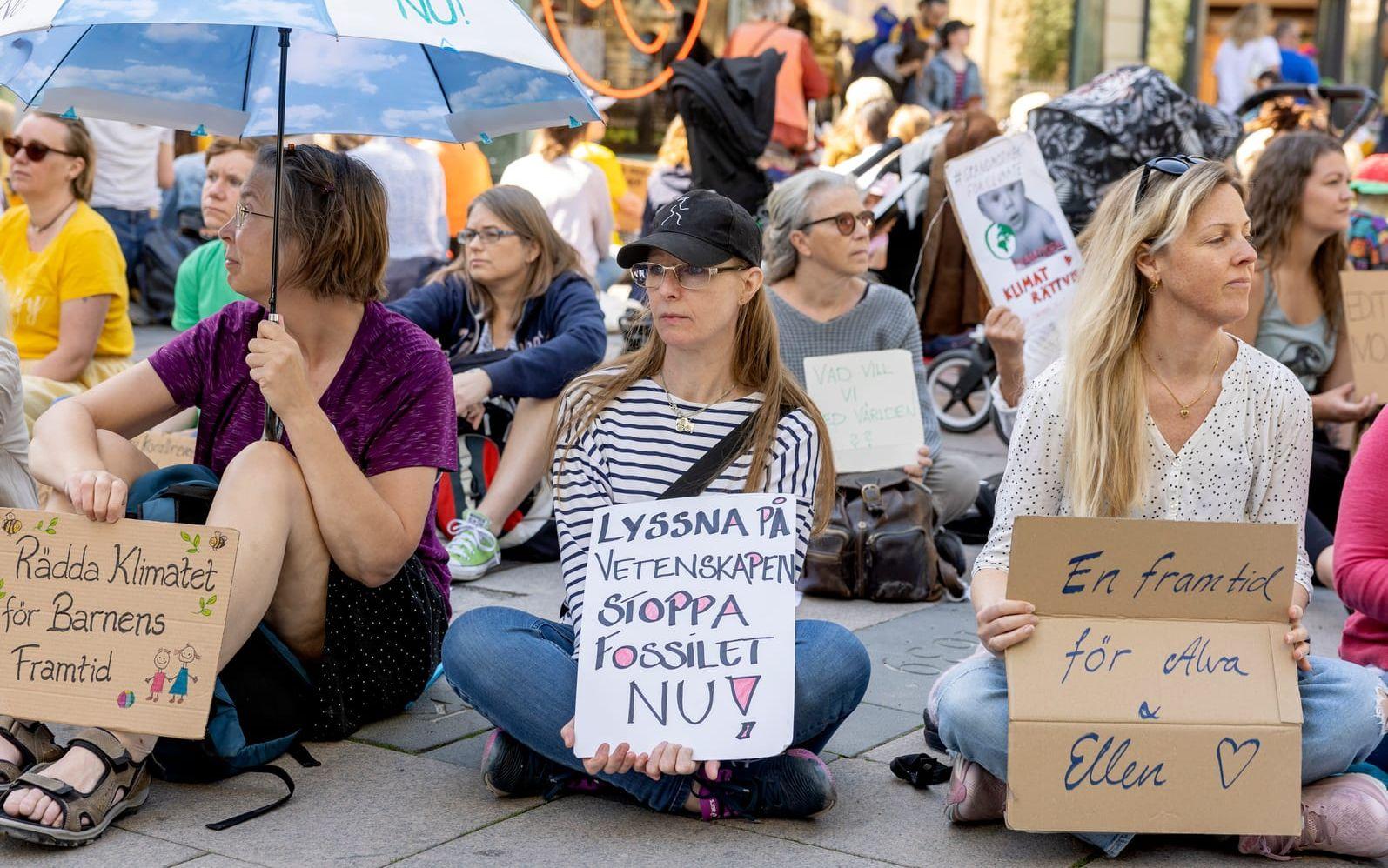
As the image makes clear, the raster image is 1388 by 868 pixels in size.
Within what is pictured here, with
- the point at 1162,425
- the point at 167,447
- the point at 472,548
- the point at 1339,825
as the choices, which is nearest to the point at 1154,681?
the point at 1339,825

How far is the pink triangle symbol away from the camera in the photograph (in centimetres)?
310

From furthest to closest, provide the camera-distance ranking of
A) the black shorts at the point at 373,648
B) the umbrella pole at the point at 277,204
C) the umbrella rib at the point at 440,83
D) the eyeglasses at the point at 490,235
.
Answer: the eyeglasses at the point at 490,235, the umbrella rib at the point at 440,83, the black shorts at the point at 373,648, the umbrella pole at the point at 277,204

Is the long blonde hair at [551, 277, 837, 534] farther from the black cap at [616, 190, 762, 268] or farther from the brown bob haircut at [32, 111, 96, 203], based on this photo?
the brown bob haircut at [32, 111, 96, 203]

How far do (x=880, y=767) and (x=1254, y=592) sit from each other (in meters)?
0.96

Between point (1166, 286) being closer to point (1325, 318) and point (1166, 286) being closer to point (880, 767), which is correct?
point (880, 767)

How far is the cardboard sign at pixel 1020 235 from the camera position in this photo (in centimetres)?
540

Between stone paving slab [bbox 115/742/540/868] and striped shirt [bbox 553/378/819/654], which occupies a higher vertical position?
striped shirt [bbox 553/378/819/654]

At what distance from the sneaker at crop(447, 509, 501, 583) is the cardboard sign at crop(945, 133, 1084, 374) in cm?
183

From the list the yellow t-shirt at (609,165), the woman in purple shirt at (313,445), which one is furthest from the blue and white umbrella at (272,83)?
the yellow t-shirt at (609,165)

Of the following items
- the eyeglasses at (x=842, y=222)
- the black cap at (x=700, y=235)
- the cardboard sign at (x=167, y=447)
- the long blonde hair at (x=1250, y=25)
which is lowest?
the cardboard sign at (x=167, y=447)

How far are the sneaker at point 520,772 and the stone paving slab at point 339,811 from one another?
0.03m

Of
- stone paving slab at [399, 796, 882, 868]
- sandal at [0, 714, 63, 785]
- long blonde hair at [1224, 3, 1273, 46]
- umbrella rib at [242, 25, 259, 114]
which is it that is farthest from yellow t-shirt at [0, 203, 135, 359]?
long blonde hair at [1224, 3, 1273, 46]

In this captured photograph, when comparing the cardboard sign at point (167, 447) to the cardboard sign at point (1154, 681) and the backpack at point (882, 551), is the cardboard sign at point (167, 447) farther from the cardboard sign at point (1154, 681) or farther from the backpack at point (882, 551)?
the cardboard sign at point (1154, 681)

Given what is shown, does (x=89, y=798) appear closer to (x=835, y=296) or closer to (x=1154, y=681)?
(x=1154, y=681)
